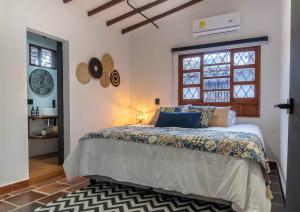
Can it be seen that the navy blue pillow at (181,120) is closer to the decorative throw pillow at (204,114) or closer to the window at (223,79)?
the decorative throw pillow at (204,114)

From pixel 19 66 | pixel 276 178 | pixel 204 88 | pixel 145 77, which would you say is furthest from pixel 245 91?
pixel 19 66

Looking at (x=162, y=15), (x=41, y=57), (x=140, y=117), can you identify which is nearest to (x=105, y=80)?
(x=140, y=117)

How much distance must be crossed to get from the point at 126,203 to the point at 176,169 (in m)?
0.63

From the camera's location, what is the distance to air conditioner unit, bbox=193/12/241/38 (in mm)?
3904

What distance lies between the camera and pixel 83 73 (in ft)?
12.7

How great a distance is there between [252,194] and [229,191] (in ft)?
0.61

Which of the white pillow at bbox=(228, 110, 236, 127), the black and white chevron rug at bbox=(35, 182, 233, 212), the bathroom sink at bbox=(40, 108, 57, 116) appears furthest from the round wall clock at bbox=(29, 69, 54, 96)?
the white pillow at bbox=(228, 110, 236, 127)

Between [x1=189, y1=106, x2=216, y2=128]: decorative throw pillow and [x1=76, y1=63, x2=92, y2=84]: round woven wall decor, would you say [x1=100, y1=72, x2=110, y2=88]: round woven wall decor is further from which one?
[x1=189, y1=106, x2=216, y2=128]: decorative throw pillow

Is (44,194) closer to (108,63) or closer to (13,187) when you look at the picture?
(13,187)

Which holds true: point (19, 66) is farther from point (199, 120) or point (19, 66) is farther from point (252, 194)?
point (252, 194)

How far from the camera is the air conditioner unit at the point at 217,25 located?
3.90 m

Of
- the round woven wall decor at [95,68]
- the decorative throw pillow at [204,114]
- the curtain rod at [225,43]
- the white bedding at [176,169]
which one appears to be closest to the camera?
the white bedding at [176,169]

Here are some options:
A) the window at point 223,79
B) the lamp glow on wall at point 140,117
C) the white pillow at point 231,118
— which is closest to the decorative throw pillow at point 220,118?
the white pillow at point 231,118

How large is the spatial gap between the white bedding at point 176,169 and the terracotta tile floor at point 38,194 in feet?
0.61
